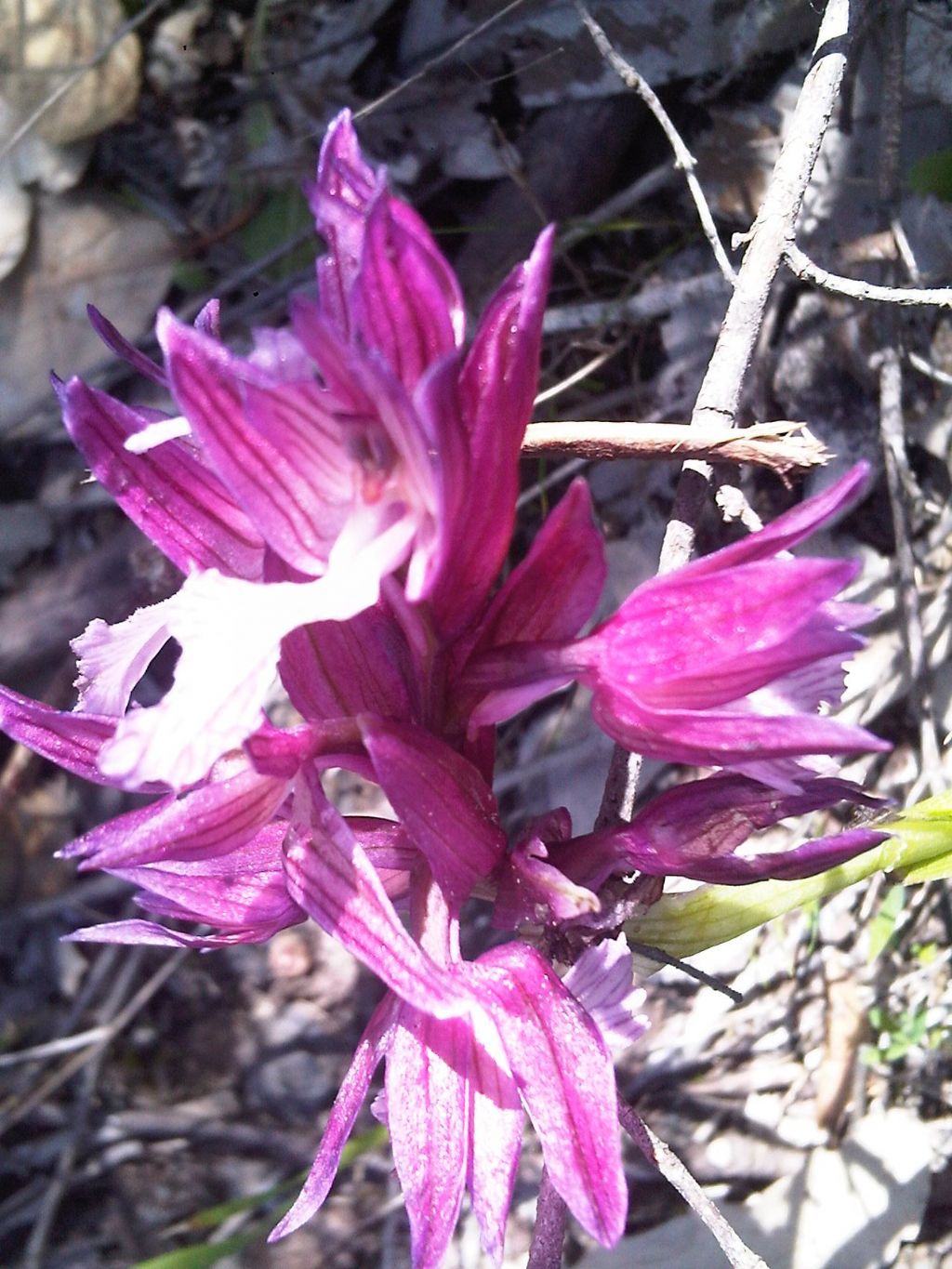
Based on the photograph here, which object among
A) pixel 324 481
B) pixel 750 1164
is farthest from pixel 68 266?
pixel 750 1164

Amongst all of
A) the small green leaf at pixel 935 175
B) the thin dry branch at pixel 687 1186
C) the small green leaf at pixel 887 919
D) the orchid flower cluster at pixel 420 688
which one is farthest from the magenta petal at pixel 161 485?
the small green leaf at pixel 887 919

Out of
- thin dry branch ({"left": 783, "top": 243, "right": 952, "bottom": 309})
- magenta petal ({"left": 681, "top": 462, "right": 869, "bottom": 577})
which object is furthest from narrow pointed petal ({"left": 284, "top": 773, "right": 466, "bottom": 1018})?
thin dry branch ({"left": 783, "top": 243, "right": 952, "bottom": 309})

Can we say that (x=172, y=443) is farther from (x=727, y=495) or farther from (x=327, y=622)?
(x=727, y=495)

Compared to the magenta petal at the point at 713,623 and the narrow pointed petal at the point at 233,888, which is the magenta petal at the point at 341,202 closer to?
the magenta petal at the point at 713,623

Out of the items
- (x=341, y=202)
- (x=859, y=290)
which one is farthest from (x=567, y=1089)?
(x=859, y=290)

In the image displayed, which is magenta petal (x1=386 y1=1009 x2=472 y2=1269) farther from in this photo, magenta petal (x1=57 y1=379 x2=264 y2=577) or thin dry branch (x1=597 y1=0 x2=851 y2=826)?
magenta petal (x1=57 y1=379 x2=264 y2=577)

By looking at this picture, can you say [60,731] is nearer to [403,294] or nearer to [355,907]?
[355,907]

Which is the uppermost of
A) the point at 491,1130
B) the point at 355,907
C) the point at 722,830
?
the point at 355,907
